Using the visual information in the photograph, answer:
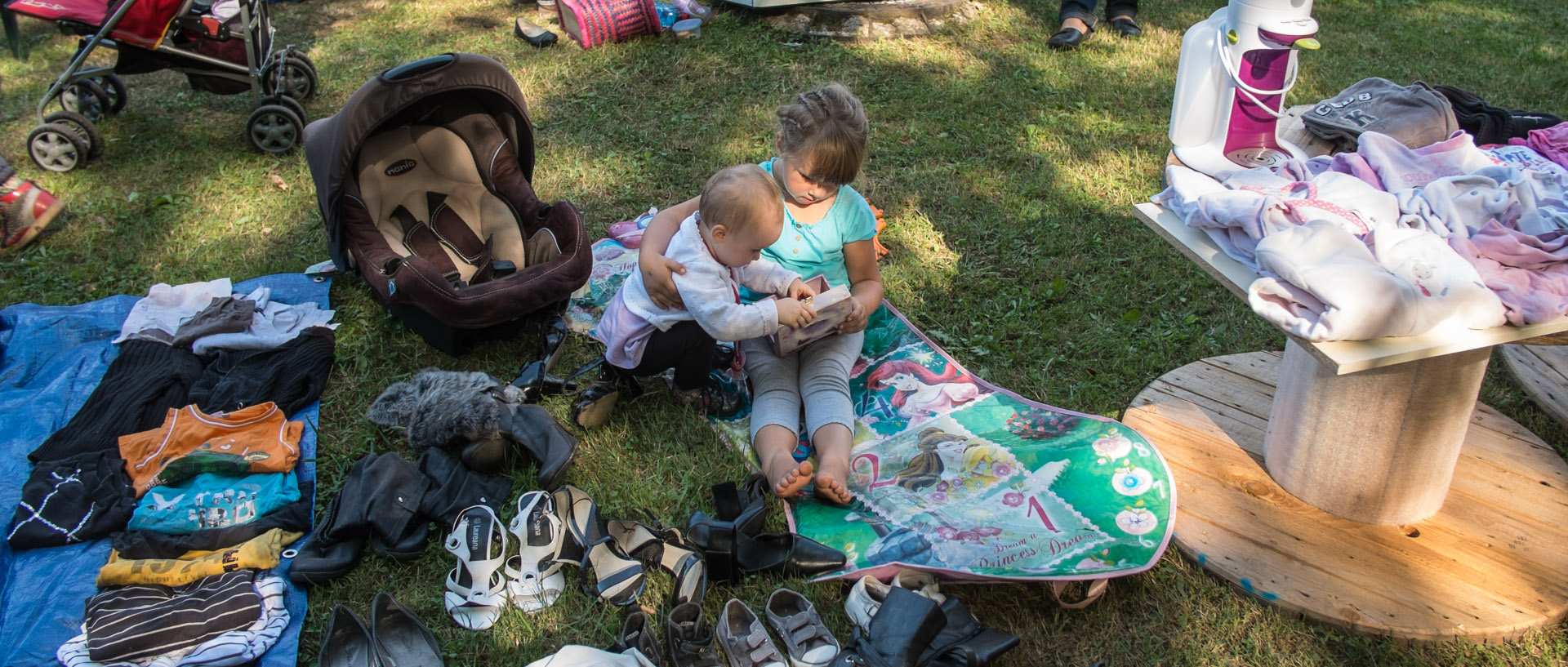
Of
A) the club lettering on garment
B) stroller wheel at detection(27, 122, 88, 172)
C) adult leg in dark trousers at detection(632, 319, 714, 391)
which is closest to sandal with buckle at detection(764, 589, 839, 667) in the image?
adult leg in dark trousers at detection(632, 319, 714, 391)

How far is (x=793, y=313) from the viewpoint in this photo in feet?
9.02

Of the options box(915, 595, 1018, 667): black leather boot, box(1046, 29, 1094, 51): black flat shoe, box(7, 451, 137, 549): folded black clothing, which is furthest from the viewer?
box(1046, 29, 1094, 51): black flat shoe

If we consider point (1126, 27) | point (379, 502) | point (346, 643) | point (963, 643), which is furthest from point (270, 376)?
point (1126, 27)

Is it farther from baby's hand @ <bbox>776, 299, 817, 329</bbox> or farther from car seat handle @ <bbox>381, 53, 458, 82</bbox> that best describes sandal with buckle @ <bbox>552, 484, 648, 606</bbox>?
car seat handle @ <bbox>381, 53, 458, 82</bbox>

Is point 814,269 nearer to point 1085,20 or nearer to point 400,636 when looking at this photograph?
point 400,636

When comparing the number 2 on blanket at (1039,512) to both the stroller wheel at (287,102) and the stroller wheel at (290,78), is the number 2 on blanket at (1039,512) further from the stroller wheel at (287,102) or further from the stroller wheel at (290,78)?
Result: the stroller wheel at (290,78)

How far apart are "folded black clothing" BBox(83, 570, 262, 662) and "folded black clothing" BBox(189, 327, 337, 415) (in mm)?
774

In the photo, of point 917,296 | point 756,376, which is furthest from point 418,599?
point 917,296

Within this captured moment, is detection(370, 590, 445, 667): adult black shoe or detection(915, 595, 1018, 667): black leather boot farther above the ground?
detection(915, 595, 1018, 667): black leather boot

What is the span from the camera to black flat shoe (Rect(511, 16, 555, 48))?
608 cm

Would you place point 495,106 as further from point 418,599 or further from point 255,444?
point 418,599

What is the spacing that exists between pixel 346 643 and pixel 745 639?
0.97m

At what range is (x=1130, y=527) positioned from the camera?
98.5 inches

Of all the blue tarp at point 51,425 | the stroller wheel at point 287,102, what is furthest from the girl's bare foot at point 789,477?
the stroller wheel at point 287,102
